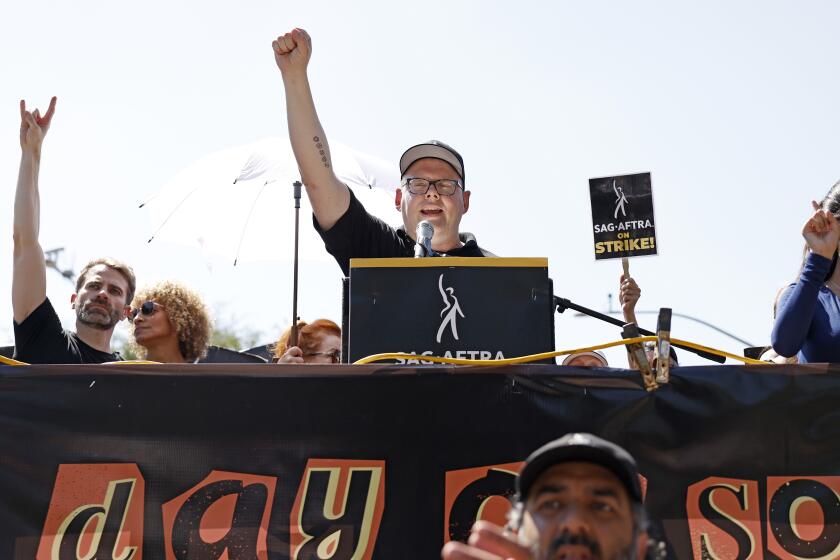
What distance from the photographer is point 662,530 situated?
13.0 feet

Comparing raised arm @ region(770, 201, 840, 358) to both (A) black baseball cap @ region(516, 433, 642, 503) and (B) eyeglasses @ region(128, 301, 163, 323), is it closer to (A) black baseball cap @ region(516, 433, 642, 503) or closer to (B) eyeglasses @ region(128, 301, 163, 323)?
(A) black baseball cap @ region(516, 433, 642, 503)

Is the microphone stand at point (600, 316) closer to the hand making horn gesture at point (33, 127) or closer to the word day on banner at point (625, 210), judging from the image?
the word day on banner at point (625, 210)

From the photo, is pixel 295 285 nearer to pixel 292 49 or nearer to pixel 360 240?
pixel 360 240

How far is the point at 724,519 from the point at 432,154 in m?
2.08

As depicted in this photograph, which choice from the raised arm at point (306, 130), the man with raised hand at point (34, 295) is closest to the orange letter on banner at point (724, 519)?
the raised arm at point (306, 130)

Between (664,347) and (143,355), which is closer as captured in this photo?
(664,347)

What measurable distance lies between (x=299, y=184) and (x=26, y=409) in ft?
9.98

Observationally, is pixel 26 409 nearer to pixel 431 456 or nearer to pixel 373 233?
pixel 431 456

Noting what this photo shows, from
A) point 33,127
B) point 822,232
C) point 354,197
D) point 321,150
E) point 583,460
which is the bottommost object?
Answer: point 583,460

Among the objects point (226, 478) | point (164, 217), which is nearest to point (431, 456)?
point (226, 478)

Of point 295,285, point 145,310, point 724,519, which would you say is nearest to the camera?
point 724,519

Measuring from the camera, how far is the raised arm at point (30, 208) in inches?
220

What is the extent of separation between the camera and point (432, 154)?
17.4 feet

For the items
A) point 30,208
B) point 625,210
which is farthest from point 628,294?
point 30,208
